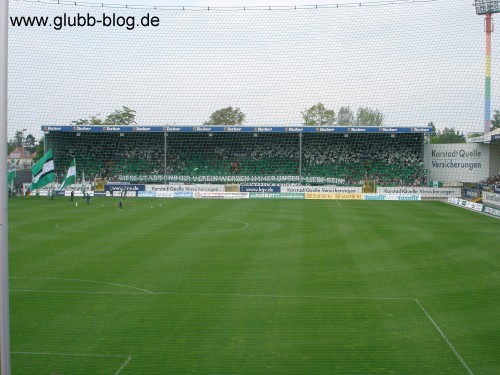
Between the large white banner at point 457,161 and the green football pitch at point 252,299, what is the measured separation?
10664 mm

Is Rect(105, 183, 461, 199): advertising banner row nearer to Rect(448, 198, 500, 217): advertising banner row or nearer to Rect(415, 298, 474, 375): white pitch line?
Rect(448, 198, 500, 217): advertising banner row

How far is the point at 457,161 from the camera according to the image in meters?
33.1

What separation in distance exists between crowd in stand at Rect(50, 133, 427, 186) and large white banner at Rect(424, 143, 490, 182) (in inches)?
53.5

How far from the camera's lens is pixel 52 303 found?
428 inches

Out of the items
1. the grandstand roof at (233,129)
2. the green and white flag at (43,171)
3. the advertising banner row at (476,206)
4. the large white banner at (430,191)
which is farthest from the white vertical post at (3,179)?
the large white banner at (430,191)

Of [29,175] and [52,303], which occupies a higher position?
[29,175]

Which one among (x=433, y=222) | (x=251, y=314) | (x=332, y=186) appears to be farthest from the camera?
(x=332, y=186)

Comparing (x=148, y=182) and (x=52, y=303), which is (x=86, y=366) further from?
(x=148, y=182)

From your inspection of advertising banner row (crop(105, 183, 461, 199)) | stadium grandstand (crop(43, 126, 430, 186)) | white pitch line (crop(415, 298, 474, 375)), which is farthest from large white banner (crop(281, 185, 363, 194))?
white pitch line (crop(415, 298, 474, 375))

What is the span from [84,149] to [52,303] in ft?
55.4

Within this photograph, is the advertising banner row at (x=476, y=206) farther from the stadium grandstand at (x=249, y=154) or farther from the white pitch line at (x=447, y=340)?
the white pitch line at (x=447, y=340)

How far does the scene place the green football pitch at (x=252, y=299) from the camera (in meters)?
8.17

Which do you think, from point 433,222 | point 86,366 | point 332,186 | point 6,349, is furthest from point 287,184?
point 6,349

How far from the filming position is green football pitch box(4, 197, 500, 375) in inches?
322
